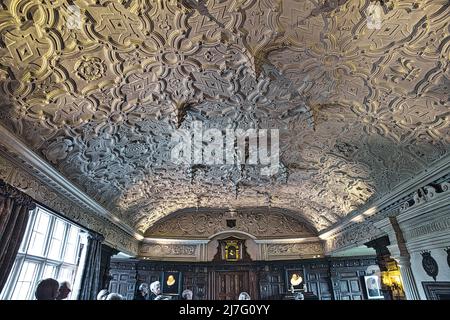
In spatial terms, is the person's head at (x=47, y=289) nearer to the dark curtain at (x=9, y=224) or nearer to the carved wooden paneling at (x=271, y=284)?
the dark curtain at (x=9, y=224)

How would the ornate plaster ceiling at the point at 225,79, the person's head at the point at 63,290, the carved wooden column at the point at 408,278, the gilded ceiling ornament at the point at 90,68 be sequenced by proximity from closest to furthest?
1. the ornate plaster ceiling at the point at 225,79
2. the gilded ceiling ornament at the point at 90,68
3. the person's head at the point at 63,290
4. the carved wooden column at the point at 408,278

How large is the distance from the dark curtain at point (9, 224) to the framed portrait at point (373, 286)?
8979 millimetres

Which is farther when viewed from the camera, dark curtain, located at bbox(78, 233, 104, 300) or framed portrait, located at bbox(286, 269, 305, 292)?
framed portrait, located at bbox(286, 269, 305, 292)

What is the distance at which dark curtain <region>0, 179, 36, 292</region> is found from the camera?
10.3ft

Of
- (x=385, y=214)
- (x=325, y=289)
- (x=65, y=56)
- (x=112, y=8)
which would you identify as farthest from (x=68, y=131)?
(x=325, y=289)

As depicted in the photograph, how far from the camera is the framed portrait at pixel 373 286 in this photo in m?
8.06

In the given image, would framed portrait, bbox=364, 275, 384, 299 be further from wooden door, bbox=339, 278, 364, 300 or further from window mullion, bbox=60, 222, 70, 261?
window mullion, bbox=60, 222, 70, 261

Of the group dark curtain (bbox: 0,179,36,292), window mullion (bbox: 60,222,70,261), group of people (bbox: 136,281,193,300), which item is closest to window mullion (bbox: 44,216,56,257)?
A: window mullion (bbox: 60,222,70,261)

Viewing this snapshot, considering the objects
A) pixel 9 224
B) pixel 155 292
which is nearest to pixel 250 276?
pixel 155 292

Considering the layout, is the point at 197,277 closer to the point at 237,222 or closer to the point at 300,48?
the point at 237,222

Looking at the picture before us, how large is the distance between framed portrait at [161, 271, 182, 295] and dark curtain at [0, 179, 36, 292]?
6355 mm

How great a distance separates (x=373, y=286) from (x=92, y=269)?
7.96 meters

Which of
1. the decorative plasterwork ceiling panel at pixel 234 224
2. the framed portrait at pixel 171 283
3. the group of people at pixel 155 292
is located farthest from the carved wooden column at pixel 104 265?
the decorative plasterwork ceiling panel at pixel 234 224

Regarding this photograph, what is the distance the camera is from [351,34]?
2641mm
